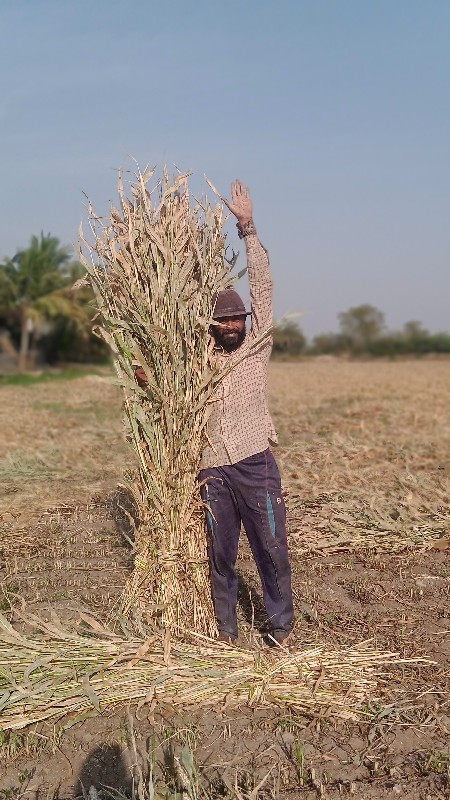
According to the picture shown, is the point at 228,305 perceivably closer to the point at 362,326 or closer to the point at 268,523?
the point at 268,523

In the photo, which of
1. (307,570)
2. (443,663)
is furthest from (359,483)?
(443,663)

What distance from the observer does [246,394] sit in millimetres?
3783

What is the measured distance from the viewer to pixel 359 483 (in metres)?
6.99

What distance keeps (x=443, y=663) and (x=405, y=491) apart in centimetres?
300

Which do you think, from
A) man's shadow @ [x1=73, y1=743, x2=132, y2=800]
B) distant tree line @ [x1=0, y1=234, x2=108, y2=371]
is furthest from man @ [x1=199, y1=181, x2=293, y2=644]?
distant tree line @ [x1=0, y1=234, x2=108, y2=371]

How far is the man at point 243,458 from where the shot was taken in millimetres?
3730

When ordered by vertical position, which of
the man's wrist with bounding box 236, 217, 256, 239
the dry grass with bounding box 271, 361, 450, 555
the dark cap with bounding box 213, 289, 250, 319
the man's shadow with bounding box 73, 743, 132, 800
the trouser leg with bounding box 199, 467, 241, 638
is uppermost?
the man's wrist with bounding box 236, 217, 256, 239

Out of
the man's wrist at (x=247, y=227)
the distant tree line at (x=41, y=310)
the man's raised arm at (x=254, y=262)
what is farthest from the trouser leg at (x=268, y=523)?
the distant tree line at (x=41, y=310)

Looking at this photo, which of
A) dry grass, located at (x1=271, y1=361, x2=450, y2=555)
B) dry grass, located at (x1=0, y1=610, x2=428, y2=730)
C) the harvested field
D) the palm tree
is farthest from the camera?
the palm tree

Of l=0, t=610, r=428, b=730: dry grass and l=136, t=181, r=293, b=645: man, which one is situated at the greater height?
l=136, t=181, r=293, b=645: man

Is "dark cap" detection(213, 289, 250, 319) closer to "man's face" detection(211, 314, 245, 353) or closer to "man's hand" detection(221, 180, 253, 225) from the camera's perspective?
"man's face" detection(211, 314, 245, 353)

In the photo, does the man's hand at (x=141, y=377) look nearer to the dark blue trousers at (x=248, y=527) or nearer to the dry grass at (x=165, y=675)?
the dark blue trousers at (x=248, y=527)

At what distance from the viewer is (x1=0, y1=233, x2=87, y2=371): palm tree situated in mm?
33906

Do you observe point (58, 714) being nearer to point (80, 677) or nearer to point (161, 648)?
point (80, 677)
